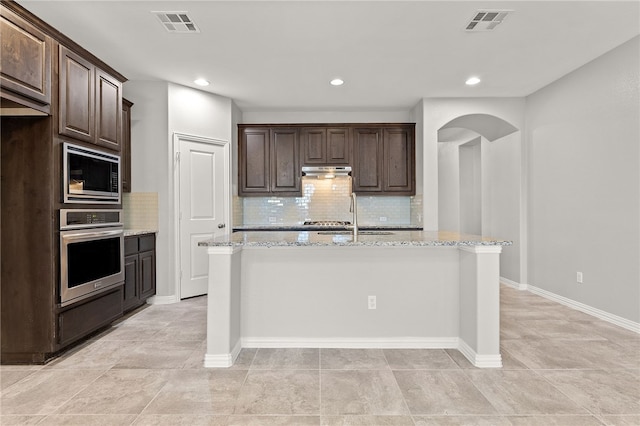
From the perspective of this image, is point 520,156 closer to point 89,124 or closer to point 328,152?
point 328,152

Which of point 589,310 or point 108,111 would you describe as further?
point 589,310

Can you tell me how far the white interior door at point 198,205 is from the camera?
450 centimetres

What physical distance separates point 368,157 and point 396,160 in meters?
0.44

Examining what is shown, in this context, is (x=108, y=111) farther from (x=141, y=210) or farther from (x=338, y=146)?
(x=338, y=146)

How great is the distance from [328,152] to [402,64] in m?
1.94

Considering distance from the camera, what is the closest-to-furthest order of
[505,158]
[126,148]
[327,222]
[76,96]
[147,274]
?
1. [76,96]
2. [147,274]
3. [126,148]
4. [505,158]
5. [327,222]

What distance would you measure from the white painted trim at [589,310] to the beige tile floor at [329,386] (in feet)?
0.87

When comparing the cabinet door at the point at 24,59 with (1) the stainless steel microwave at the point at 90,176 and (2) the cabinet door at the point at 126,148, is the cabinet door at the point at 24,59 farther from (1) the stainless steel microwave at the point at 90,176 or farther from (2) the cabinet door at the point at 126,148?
(2) the cabinet door at the point at 126,148

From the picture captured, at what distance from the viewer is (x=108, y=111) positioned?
3268 mm

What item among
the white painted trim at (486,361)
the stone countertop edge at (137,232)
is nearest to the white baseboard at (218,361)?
the white painted trim at (486,361)

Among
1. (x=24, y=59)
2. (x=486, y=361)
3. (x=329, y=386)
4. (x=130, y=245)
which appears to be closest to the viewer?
(x=329, y=386)

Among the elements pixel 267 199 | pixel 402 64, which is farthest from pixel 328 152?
pixel 402 64

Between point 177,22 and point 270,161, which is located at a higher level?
point 177,22

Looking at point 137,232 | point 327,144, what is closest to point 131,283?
point 137,232
